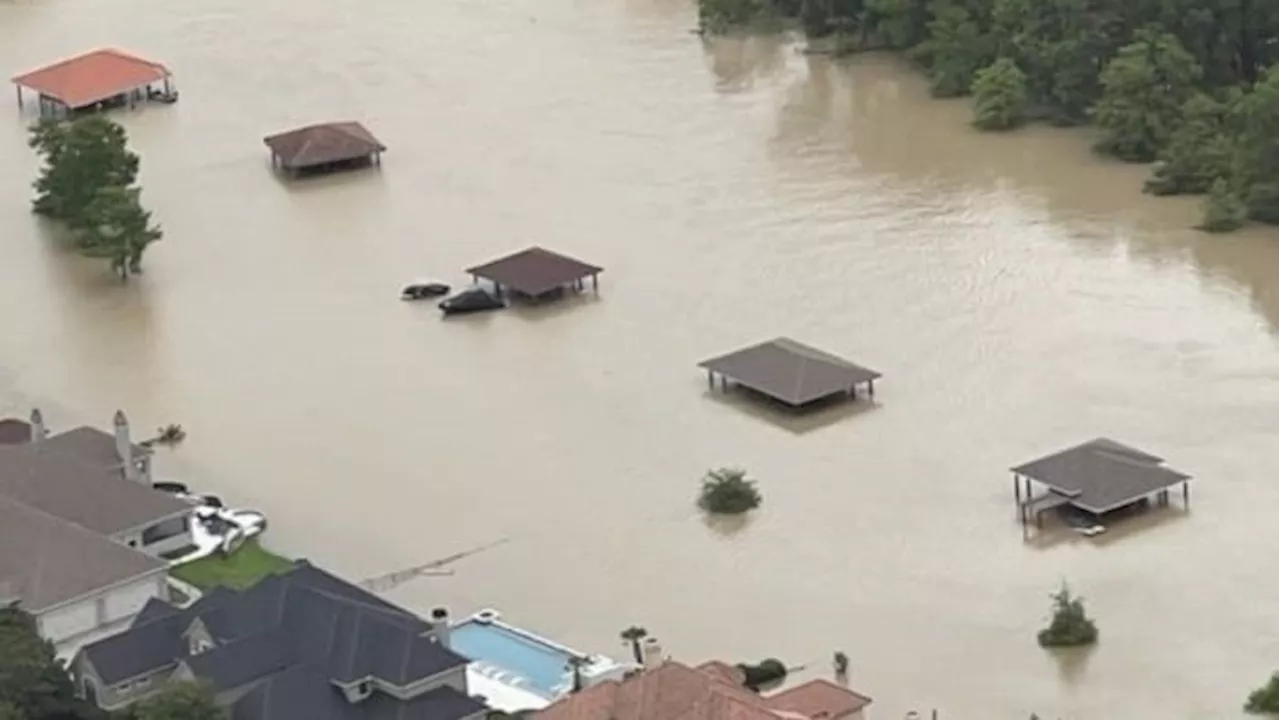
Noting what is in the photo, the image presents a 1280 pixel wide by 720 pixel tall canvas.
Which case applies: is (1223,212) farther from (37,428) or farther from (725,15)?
(37,428)

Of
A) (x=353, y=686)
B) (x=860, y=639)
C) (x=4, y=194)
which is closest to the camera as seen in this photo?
(x=353, y=686)

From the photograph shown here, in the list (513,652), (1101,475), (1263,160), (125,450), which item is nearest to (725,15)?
(1263,160)

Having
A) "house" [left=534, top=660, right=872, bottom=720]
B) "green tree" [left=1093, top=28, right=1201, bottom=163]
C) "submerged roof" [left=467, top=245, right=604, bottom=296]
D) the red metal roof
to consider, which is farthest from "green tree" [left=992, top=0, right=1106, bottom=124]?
"house" [left=534, top=660, right=872, bottom=720]

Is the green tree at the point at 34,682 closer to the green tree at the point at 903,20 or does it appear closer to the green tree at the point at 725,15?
the green tree at the point at 903,20

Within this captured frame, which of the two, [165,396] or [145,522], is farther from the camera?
[165,396]

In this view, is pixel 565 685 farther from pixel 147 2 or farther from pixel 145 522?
pixel 147 2

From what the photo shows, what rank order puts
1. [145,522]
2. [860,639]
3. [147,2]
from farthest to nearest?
→ 1. [147,2]
2. [145,522]
3. [860,639]

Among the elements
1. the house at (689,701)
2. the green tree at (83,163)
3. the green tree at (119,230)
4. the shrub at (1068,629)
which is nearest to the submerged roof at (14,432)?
the green tree at (119,230)

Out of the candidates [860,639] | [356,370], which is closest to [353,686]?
[860,639]

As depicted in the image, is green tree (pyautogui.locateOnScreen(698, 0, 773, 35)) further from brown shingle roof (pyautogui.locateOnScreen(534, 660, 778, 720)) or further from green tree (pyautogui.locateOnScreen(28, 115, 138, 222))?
brown shingle roof (pyautogui.locateOnScreen(534, 660, 778, 720))
